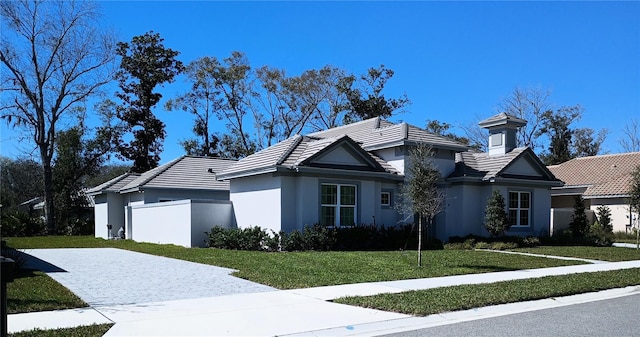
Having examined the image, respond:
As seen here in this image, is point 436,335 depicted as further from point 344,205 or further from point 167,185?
point 167,185

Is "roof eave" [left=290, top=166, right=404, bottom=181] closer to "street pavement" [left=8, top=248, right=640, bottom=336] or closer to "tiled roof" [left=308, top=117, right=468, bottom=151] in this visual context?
"tiled roof" [left=308, top=117, right=468, bottom=151]

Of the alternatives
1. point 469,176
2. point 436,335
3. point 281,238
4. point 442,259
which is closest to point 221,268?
point 281,238

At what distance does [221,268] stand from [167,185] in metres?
15.1

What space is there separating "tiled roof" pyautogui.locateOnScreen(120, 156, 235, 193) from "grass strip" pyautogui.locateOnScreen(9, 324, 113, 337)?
21.2 metres

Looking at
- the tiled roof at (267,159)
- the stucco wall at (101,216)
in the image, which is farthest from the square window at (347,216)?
the stucco wall at (101,216)

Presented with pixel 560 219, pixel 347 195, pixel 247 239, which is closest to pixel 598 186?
pixel 560 219

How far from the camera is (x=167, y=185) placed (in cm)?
2941

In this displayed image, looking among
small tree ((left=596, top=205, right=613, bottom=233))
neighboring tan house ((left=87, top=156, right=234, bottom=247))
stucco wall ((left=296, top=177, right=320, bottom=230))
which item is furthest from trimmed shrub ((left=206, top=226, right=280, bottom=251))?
small tree ((left=596, top=205, right=613, bottom=233))

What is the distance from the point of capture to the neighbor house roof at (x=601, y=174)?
112 feet

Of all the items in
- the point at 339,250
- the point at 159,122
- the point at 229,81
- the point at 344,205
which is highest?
the point at 229,81

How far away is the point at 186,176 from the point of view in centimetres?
3077

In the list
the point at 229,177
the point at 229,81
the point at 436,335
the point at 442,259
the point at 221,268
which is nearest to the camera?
the point at 436,335

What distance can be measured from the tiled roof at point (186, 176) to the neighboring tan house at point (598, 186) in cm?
1895

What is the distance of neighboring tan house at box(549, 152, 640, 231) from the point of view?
107 feet
